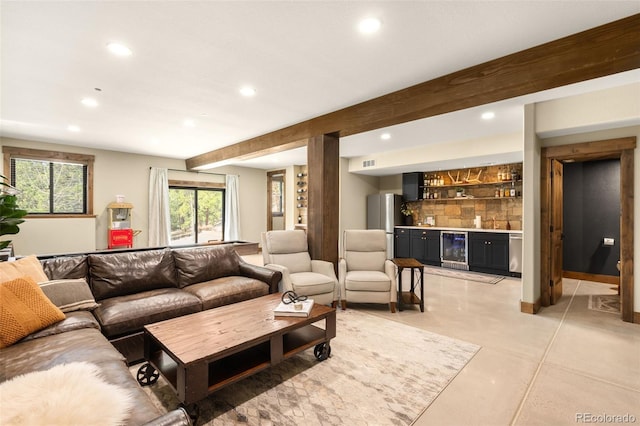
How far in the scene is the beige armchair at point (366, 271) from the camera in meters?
3.72

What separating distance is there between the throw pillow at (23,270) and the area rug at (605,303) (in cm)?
584

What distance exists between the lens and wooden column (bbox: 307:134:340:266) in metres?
4.16

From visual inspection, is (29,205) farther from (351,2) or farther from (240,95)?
(351,2)

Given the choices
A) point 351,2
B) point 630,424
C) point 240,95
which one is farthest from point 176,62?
point 630,424

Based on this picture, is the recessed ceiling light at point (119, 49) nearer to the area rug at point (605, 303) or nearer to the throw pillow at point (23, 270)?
the throw pillow at point (23, 270)

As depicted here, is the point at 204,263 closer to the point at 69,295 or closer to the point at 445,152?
the point at 69,295

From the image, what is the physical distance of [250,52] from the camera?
2.49 meters

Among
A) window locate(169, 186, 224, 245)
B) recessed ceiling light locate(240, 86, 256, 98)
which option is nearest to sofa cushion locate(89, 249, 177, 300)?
recessed ceiling light locate(240, 86, 256, 98)

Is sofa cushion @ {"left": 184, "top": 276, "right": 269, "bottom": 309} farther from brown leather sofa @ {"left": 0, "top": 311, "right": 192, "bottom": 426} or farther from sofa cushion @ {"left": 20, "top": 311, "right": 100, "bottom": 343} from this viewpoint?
brown leather sofa @ {"left": 0, "top": 311, "right": 192, "bottom": 426}

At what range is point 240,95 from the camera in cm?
344

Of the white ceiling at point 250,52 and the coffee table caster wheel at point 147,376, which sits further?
the coffee table caster wheel at point 147,376

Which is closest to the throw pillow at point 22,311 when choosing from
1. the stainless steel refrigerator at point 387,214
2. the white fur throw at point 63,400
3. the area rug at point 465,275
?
the white fur throw at point 63,400

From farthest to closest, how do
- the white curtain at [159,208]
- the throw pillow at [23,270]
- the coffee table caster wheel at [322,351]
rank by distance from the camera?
the white curtain at [159,208]
the coffee table caster wheel at [322,351]
the throw pillow at [23,270]

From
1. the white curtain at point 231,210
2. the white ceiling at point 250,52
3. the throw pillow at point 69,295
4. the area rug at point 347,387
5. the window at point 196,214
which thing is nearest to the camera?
the area rug at point 347,387
